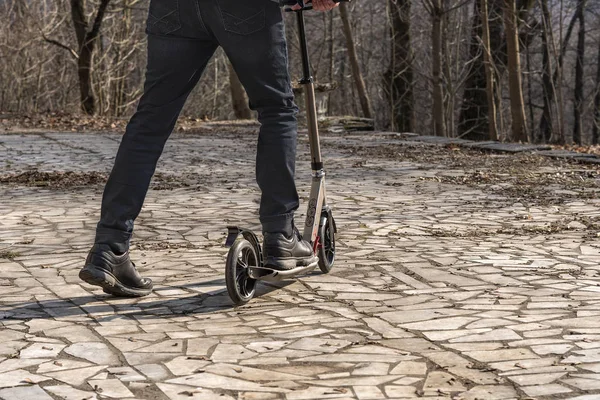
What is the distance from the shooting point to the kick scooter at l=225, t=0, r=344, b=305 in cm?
448

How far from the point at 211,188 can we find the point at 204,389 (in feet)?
19.8

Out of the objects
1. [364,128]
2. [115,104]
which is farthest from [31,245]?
[115,104]

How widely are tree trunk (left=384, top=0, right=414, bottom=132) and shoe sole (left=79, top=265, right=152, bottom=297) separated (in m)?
20.0

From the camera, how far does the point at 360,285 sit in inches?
197

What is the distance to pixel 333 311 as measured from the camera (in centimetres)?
445

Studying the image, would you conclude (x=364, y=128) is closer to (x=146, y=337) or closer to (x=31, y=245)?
(x=31, y=245)

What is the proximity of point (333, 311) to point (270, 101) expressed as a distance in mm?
943

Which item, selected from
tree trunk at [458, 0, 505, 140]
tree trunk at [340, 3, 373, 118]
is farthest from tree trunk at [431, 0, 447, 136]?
tree trunk at [458, 0, 505, 140]

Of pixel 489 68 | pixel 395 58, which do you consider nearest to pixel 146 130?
pixel 489 68

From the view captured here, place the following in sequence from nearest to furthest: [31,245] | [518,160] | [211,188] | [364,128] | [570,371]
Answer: [570,371] < [31,245] < [211,188] < [518,160] < [364,128]

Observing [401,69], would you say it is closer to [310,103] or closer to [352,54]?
[352,54]

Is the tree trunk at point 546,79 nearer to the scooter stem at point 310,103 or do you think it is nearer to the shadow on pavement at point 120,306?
the scooter stem at point 310,103

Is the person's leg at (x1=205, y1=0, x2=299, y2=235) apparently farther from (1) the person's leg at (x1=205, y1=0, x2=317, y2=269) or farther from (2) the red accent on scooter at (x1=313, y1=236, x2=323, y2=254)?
(2) the red accent on scooter at (x1=313, y1=236, x2=323, y2=254)

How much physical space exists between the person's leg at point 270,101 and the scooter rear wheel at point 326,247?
0.29 m
